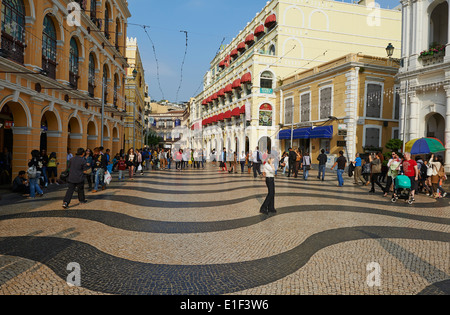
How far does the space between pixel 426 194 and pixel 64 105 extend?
1894 cm

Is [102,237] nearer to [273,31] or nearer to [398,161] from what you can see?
[398,161]

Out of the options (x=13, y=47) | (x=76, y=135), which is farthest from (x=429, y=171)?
(x=76, y=135)

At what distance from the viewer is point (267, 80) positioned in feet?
112

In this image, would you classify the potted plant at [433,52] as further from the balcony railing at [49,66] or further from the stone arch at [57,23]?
the balcony railing at [49,66]

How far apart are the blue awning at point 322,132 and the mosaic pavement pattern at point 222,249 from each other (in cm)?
1563

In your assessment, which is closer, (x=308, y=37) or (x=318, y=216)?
(x=318, y=216)

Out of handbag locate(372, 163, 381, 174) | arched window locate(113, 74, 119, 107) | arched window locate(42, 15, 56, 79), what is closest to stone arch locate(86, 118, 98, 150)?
arched window locate(113, 74, 119, 107)

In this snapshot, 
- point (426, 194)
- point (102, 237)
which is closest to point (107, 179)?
point (102, 237)

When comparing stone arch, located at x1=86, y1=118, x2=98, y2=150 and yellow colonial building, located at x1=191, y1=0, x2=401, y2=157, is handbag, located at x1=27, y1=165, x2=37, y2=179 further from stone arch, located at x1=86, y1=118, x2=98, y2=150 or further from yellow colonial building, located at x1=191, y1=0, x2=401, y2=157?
yellow colonial building, located at x1=191, y1=0, x2=401, y2=157

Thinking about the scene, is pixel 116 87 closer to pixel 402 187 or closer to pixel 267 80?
pixel 267 80

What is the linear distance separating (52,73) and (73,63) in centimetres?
295

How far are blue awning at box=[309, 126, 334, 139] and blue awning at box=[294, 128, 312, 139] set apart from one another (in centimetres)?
50
